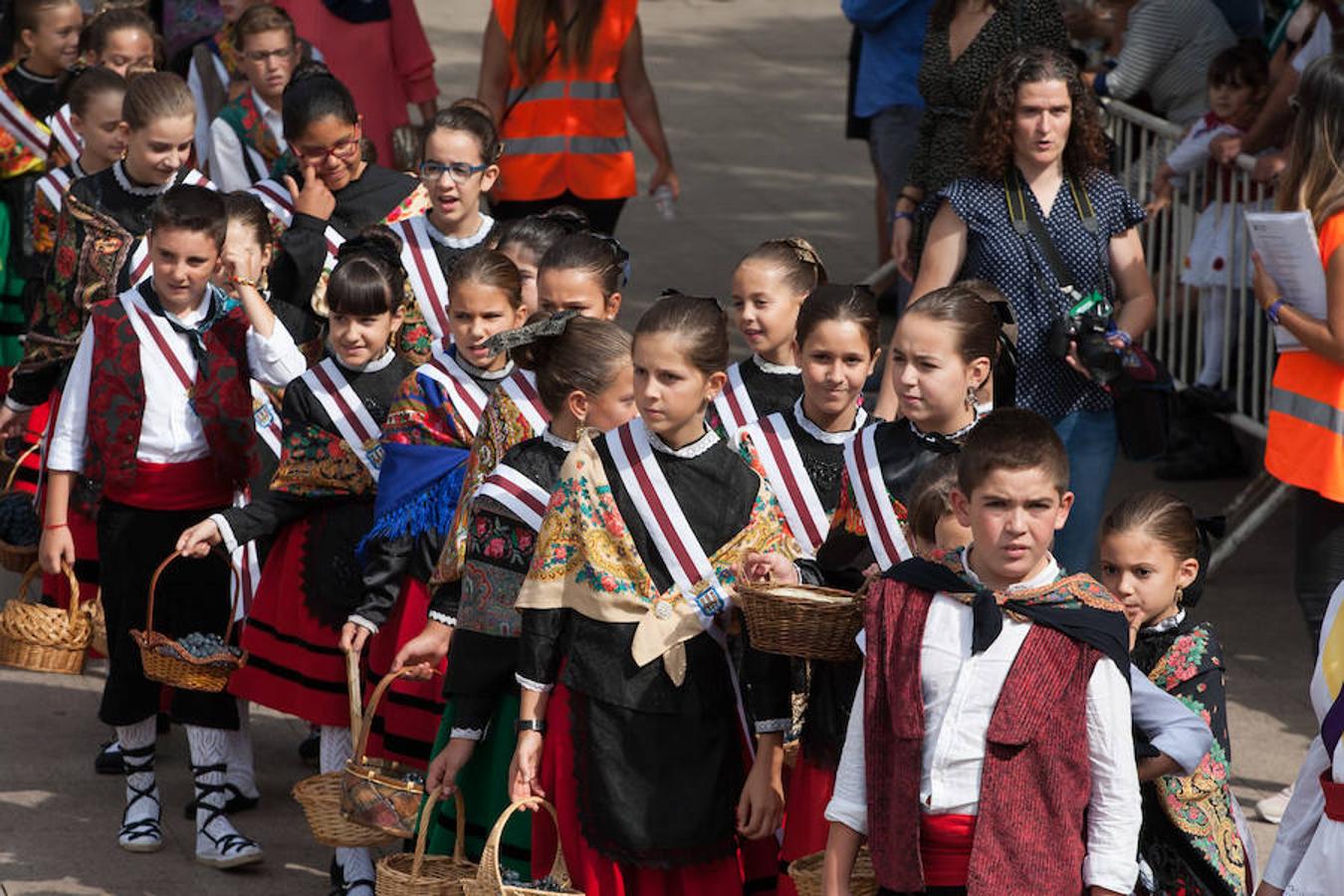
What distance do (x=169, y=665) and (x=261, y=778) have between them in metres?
1.01

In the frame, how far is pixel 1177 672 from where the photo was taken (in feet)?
15.0

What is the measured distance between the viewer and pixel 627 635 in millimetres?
4449

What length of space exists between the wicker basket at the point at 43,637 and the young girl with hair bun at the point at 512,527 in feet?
6.35

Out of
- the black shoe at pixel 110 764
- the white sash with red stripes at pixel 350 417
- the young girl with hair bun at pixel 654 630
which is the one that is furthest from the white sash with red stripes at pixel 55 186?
the young girl with hair bun at pixel 654 630

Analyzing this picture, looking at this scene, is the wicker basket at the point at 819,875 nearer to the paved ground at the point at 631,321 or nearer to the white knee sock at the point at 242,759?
the paved ground at the point at 631,321

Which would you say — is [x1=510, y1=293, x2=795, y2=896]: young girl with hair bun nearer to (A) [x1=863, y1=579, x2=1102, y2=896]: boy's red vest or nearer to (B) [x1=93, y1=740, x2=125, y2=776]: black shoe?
(A) [x1=863, y1=579, x2=1102, y2=896]: boy's red vest

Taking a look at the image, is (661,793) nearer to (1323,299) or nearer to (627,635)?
(627,635)

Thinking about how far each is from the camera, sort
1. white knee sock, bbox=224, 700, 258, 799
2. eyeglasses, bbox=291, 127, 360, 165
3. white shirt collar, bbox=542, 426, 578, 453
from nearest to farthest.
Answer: white shirt collar, bbox=542, 426, 578, 453 → white knee sock, bbox=224, 700, 258, 799 → eyeglasses, bbox=291, 127, 360, 165

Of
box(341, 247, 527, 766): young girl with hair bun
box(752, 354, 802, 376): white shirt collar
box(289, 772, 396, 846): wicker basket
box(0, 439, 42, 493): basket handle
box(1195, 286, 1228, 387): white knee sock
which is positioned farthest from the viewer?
box(1195, 286, 1228, 387): white knee sock

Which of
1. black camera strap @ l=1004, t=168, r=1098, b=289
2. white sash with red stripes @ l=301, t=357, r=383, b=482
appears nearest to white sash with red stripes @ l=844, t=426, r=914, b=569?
white sash with red stripes @ l=301, t=357, r=383, b=482

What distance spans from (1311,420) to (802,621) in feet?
7.63

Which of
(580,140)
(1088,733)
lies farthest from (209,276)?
(1088,733)

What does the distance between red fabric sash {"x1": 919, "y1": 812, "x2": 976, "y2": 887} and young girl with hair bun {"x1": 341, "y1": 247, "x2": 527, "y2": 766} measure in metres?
1.81

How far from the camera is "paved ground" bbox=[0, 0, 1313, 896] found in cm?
606
